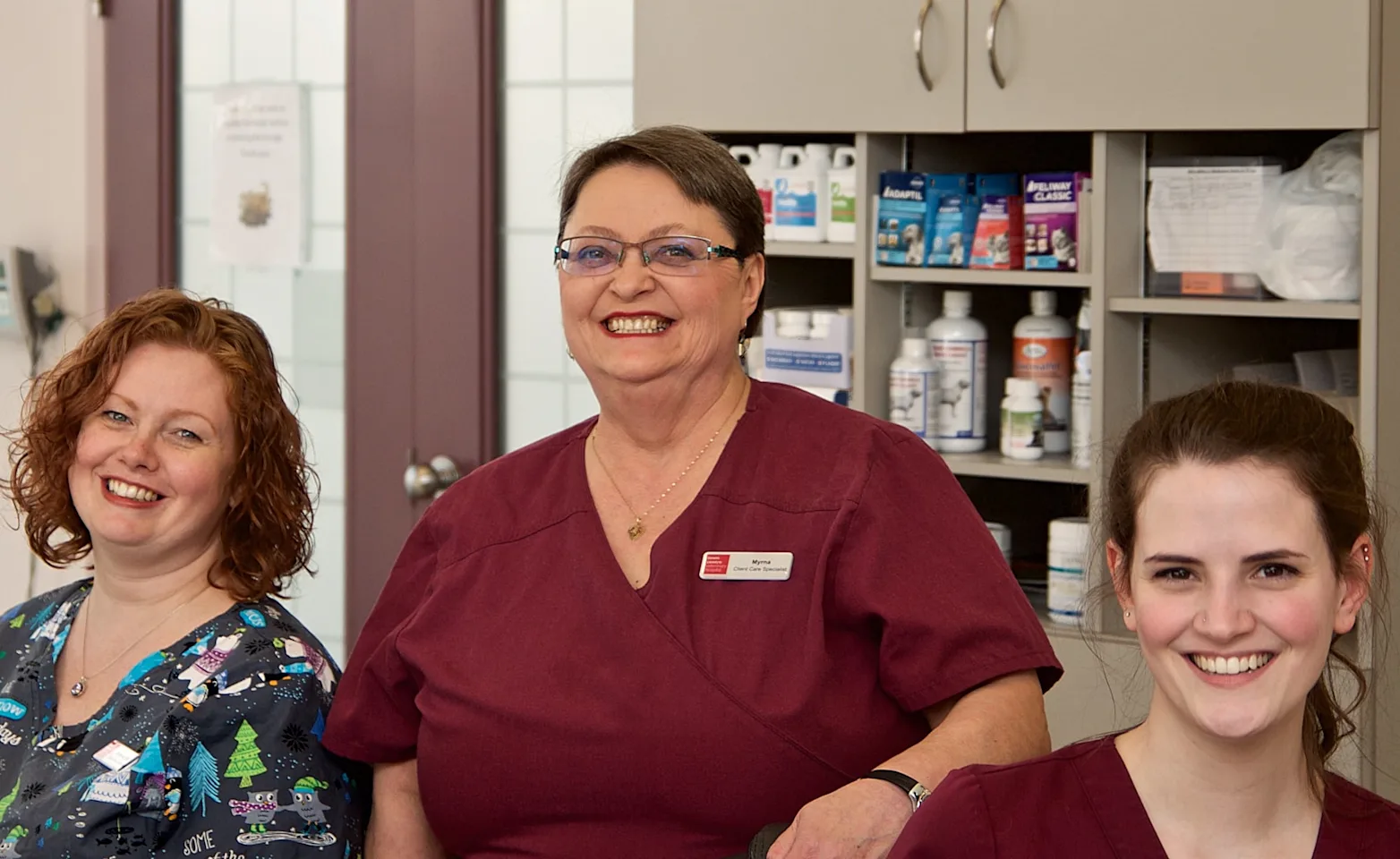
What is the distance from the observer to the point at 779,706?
165 cm

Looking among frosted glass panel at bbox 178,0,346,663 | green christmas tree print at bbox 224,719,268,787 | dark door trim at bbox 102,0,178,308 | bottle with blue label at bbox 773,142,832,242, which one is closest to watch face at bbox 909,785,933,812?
Answer: green christmas tree print at bbox 224,719,268,787

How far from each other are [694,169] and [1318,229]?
99 centimetres

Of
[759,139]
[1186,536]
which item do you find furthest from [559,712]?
[759,139]

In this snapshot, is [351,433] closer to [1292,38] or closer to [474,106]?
[474,106]

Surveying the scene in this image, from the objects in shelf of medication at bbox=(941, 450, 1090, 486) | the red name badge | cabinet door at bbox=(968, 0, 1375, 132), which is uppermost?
cabinet door at bbox=(968, 0, 1375, 132)

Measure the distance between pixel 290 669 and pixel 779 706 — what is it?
56cm

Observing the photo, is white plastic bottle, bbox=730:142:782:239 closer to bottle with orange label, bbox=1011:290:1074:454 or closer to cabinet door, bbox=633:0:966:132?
cabinet door, bbox=633:0:966:132

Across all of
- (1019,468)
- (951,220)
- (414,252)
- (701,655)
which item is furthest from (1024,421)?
(414,252)

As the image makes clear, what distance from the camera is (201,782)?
1737 mm

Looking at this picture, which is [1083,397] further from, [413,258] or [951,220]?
[413,258]

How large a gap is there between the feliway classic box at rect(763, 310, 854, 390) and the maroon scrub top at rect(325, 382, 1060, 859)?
0.87 metres

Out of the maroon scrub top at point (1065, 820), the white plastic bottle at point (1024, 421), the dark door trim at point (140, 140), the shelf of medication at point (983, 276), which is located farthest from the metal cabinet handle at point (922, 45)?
the dark door trim at point (140, 140)

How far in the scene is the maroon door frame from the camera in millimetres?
3154

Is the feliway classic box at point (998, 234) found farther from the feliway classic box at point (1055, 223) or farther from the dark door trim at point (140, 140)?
the dark door trim at point (140, 140)
